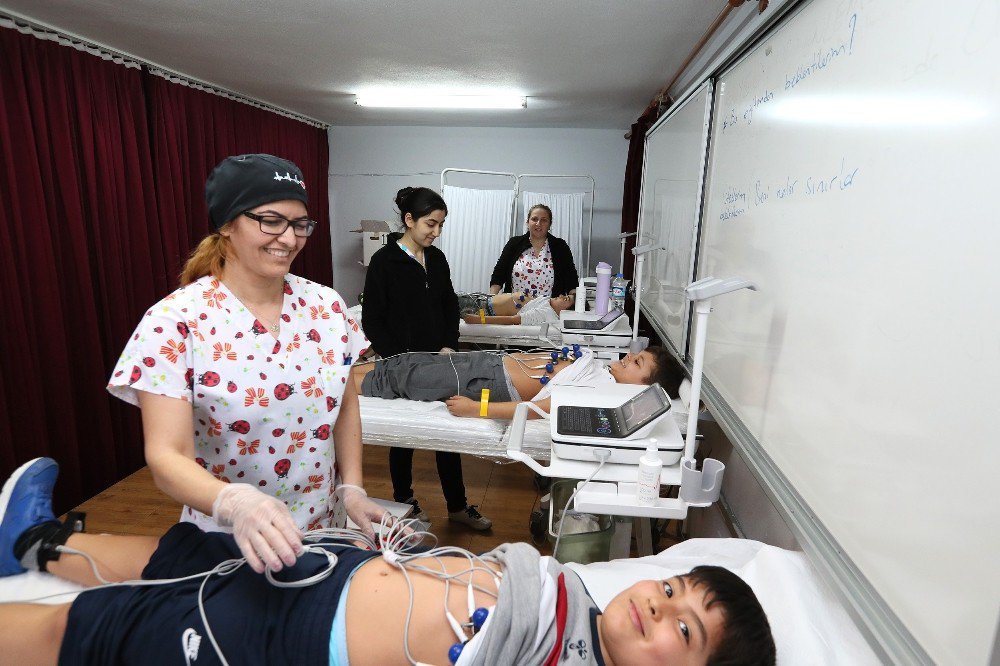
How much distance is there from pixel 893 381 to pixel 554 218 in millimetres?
4691

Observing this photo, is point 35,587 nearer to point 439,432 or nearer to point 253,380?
point 253,380

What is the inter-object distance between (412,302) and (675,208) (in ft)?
4.39

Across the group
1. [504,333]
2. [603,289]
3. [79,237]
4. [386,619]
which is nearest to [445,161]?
[504,333]

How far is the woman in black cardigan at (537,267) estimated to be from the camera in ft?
14.0

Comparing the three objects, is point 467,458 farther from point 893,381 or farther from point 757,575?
point 893,381

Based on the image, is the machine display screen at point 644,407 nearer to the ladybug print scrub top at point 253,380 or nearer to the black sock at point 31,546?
the ladybug print scrub top at point 253,380

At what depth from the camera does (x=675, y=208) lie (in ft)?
8.59

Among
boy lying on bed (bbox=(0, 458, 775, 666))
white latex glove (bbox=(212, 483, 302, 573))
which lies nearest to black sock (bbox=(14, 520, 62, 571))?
boy lying on bed (bbox=(0, 458, 775, 666))

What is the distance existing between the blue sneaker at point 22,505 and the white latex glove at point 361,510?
683mm

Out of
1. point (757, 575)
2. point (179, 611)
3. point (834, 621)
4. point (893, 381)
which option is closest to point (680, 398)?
point (757, 575)

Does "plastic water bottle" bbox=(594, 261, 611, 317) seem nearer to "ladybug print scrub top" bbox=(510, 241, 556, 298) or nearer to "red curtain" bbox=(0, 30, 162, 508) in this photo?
"ladybug print scrub top" bbox=(510, 241, 556, 298)

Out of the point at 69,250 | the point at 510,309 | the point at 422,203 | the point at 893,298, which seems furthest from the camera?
the point at 510,309

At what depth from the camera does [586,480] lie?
4.77ft

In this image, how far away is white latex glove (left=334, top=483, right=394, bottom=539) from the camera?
1.36 m
